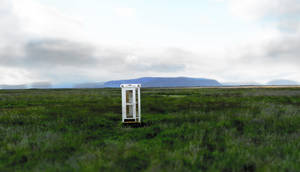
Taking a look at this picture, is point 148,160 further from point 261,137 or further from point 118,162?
point 261,137

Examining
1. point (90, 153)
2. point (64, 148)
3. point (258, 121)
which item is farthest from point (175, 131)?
point (258, 121)

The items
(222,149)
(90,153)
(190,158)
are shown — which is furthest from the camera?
(222,149)

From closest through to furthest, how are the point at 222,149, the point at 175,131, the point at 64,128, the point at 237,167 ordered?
1. the point at 237,167
2. the point at 222,149
3. the point at 175,131
4. the point at 64,128

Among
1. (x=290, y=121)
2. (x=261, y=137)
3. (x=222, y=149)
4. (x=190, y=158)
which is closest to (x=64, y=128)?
(x=190, y=158)

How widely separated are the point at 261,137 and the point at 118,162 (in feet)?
17.1

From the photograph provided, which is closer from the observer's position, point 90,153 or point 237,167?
point 237,167

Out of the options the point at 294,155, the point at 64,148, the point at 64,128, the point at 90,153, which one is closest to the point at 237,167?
the point at 294,155

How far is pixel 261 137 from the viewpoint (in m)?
5.61

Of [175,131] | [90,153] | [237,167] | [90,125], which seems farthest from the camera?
[90,125]

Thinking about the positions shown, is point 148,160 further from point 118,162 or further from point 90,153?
point 90,153

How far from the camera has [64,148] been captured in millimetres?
4770

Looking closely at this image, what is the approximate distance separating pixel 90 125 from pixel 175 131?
4.23m

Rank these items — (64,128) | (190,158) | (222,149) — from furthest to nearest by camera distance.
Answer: (64,128)
(222,149)
(190,158)

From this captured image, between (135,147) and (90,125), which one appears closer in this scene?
(135,147)
